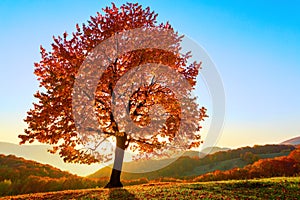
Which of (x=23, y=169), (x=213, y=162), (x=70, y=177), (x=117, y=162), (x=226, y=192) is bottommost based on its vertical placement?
(x=226, y=192)

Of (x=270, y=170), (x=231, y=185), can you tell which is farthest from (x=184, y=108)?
(x=270, y=170)

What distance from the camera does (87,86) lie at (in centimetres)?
2044

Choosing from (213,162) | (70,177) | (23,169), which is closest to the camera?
(70,177)

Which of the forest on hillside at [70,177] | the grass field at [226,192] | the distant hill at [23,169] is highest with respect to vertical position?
the distant hill at [23,169]

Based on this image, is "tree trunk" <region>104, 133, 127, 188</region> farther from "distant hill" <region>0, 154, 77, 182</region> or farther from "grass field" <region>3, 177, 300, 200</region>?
"distant hill" <region>0, 154, 77, 182</region>

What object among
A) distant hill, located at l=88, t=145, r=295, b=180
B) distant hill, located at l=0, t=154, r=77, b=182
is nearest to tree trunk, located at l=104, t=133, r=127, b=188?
distant hill, located at l=0, t=154, r=77, b=182

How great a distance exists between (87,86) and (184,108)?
7217mm

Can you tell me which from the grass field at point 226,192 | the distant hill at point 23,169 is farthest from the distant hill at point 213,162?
the grass field at point 226,192

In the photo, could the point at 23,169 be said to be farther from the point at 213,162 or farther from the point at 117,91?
the point at 213,162

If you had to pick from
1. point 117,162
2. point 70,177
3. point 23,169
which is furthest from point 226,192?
point 23,169

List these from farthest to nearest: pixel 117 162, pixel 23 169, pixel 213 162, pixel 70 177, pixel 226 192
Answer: pixel 213 162 → pixel 23 169 → pixel 70 177 → pixel 117 162 → pixel 226 192

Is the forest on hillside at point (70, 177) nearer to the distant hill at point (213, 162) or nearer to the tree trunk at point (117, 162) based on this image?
the tree trunk at point (117, 162)

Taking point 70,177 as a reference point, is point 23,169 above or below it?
above

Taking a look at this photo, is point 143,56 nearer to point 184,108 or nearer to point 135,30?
point 135,30
